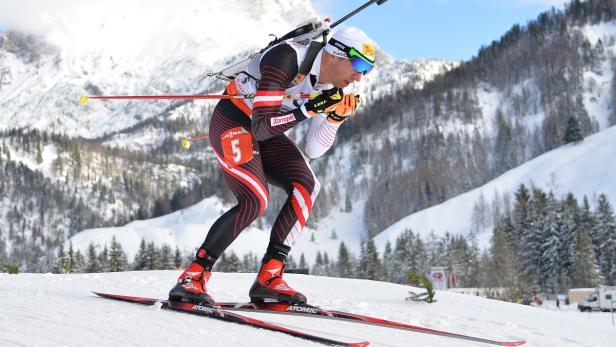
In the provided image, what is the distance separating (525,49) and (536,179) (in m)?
89.8

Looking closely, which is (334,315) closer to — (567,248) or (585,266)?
(585,266)

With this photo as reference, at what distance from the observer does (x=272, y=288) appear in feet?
15.0

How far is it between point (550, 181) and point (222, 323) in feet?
408

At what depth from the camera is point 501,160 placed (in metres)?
163

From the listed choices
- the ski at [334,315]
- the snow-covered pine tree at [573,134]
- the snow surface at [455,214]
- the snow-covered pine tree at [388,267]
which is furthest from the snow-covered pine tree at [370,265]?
the snow-covered pine tree at [573,134]

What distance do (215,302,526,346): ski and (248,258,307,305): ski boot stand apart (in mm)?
53

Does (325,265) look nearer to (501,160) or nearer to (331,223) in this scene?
(331,223)

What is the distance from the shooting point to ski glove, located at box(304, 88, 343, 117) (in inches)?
165

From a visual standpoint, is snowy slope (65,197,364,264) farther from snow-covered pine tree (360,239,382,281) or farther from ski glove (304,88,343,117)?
ski glove (304,88,343,117)

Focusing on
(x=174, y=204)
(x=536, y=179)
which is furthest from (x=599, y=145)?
(x=174, y=204)

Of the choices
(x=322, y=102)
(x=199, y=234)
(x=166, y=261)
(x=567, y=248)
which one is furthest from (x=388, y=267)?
(x=322, y=102)

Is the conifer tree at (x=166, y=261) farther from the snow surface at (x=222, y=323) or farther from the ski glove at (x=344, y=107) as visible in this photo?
the ski glove at (x=344, y=107)

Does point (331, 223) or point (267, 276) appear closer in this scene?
point (267, 276)

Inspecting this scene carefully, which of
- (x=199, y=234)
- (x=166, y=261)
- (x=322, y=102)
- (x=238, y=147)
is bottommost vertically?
(x=238, y=147)
